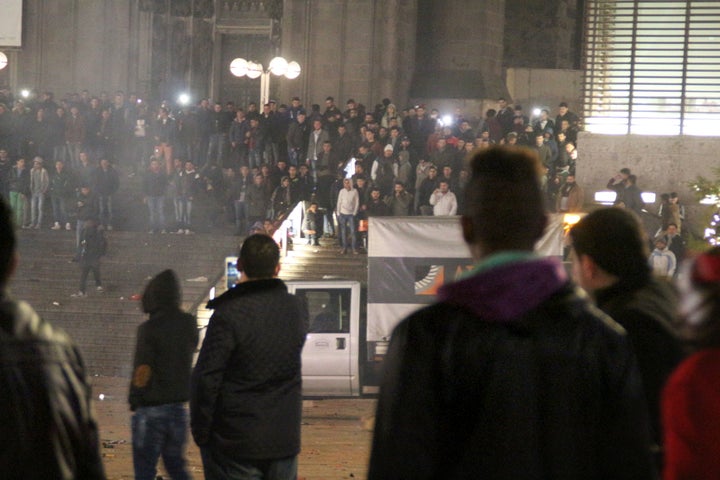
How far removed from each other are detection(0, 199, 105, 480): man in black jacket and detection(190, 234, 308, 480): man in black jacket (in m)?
2.65

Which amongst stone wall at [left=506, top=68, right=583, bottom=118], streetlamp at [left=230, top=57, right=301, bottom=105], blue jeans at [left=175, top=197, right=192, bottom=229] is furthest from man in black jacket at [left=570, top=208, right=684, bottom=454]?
stone wall at [left=506, top=68, right=583, bottom=118]

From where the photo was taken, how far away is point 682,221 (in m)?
23.9

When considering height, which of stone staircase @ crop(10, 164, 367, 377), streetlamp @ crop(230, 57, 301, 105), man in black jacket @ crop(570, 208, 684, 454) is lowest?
stone staircase @ crop(10, 164, 367, 377)

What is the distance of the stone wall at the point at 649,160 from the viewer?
25.1m

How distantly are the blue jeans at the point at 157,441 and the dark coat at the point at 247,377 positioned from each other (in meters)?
1.74

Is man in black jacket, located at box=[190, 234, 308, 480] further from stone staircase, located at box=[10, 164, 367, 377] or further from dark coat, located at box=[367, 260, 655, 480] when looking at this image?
stone staircase, located at box=[10, 164, 367, 377]

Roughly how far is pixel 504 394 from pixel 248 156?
2484 cm

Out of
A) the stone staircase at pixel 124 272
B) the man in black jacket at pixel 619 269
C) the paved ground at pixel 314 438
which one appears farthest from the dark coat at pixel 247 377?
the stone staircase at pixel 124 272

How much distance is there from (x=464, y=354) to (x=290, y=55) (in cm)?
3159

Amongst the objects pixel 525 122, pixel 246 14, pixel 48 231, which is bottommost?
pixel 48 231

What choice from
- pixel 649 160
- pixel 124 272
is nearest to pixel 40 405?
pixel 124 272

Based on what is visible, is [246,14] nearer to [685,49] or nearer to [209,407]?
[685,49]

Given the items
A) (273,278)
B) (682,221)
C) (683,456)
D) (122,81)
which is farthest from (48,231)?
(683,456)

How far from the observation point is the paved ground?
461 inches
